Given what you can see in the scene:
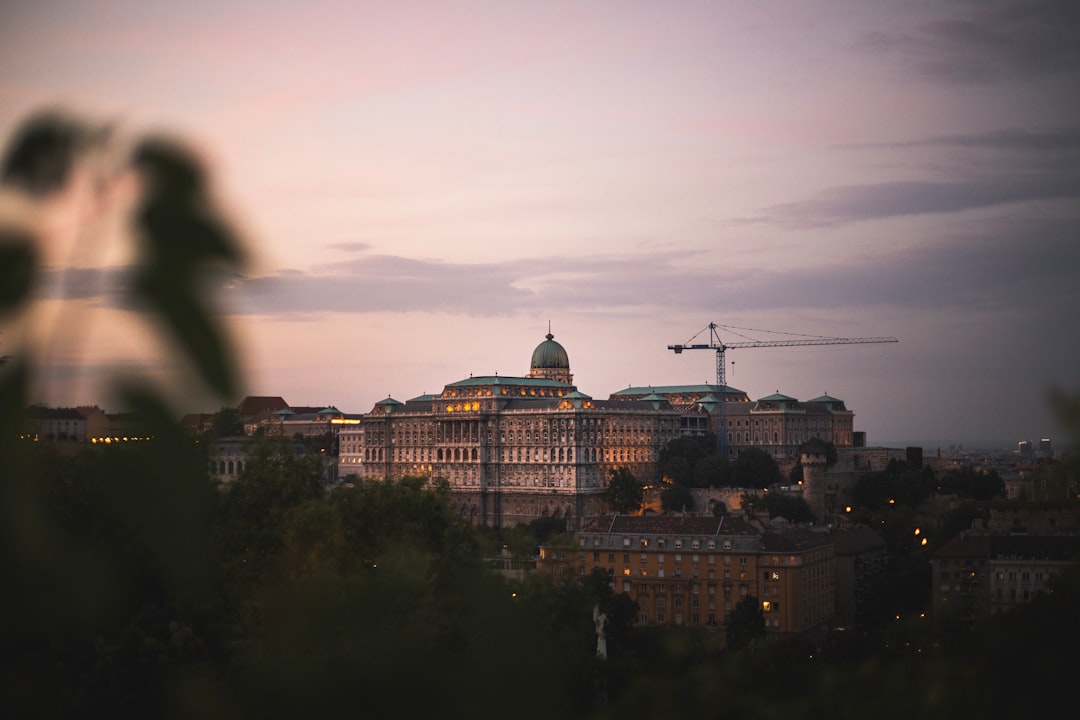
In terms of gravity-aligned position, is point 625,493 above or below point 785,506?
above

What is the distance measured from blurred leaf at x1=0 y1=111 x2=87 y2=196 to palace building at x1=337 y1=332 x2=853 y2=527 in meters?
109

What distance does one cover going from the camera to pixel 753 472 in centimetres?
11150

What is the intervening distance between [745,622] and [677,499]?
48803 mm

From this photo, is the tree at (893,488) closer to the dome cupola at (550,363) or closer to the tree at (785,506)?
the tree at (785,506)

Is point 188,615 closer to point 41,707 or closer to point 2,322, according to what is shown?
point 41,707

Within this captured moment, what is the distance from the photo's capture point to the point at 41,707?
614 centimetres

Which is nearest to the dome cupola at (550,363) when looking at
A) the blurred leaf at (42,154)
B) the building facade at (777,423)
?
the building facade at (777,423)

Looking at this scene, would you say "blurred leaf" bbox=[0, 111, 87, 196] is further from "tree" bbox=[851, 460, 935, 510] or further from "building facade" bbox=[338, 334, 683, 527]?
"building facade" bbox=[338, 334, 683, 527]

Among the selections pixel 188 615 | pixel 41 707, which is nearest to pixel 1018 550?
pixel 188 615

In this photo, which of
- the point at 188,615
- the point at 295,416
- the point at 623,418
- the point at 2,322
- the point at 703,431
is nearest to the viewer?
the point at 2,322

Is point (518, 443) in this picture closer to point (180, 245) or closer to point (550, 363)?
point (550, 363)

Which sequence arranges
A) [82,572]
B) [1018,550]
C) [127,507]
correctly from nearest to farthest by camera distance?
1. [127,507]
2. [82,572]
3. [1018,550]

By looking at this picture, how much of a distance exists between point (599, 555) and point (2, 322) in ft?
217

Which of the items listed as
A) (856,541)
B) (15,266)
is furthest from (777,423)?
(15,266)
